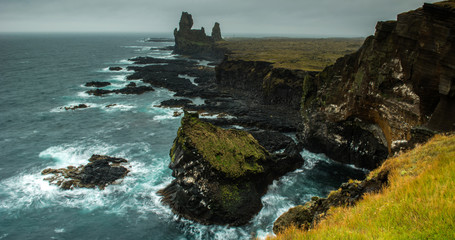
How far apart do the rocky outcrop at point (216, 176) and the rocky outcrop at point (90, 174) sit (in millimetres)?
6638

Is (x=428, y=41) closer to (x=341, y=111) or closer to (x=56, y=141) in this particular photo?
(x=341, y=111)

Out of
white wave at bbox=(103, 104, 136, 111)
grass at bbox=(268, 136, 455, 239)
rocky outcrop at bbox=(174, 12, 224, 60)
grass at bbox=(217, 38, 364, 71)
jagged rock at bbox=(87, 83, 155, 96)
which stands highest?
rocky outcrop at bbox=(174, 12, 224, 60)

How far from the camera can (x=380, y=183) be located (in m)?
13.3

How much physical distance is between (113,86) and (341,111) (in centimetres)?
6602

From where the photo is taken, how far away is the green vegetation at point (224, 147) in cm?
2539

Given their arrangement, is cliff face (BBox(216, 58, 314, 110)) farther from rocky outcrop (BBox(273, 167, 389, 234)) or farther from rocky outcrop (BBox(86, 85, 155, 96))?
rocky outcrop (BBox(273, 167, 389, 234))

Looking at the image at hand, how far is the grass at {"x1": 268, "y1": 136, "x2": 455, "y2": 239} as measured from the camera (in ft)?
23.4

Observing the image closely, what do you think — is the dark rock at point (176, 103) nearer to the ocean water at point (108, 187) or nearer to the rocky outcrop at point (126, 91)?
the ocean water at point (108, 187)

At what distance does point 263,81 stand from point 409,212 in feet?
196

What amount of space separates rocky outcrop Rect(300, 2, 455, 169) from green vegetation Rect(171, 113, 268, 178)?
11.7 metres

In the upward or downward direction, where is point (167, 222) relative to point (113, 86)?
downward

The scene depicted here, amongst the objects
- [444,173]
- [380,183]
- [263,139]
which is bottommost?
[263,139]

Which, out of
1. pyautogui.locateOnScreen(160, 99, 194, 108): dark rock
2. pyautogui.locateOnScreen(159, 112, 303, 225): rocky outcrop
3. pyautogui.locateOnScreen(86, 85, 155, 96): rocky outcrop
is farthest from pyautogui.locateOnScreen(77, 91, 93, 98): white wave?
pyautogui.locateOnScreen(159, 112, 303, 225): rocky outcrop

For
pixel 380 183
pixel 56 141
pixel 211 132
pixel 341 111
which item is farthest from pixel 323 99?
pixel 56 141
